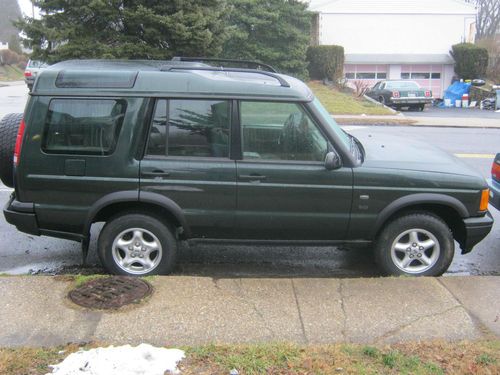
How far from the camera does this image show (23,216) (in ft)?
15.0

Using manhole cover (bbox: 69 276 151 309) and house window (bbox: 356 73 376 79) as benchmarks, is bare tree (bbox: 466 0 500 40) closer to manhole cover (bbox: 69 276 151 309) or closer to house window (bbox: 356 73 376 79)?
house window (bbox: 356 73 376 79)

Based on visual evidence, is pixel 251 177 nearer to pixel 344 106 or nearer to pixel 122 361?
pixel 122 361

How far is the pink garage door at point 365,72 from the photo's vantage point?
123ft

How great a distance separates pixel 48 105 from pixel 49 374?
2.29 metres

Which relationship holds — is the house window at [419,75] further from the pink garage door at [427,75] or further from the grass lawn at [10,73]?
the grass lawn at [10,73]

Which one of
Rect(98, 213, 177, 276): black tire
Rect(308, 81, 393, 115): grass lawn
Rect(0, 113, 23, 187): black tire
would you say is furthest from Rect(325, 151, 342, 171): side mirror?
Rect(308, 81, 393, 115): grass lawn

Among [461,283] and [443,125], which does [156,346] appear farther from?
[443,125]

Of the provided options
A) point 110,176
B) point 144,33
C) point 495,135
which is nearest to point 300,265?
point 110,176

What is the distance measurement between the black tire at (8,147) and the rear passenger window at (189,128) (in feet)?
4.57

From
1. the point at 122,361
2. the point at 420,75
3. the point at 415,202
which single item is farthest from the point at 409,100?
the point at 122,361

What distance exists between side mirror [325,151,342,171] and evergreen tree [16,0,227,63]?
10442 millimetres

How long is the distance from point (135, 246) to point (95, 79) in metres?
1.43

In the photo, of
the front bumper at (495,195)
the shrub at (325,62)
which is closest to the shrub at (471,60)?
the shrub at (325,62)

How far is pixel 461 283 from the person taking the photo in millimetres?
4457
